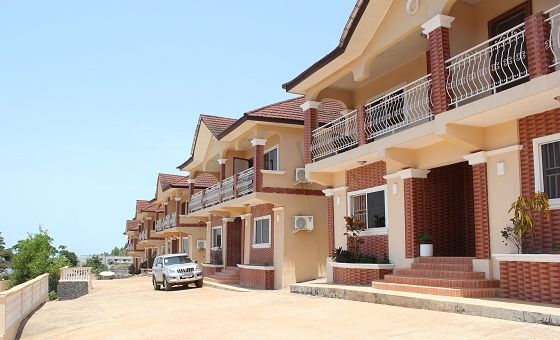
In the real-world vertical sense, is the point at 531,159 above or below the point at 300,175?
below

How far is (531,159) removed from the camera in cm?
1118

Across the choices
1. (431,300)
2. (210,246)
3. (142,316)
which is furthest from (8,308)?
(210,246)

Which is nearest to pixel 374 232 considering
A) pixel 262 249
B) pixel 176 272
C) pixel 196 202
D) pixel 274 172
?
pixel 274 172

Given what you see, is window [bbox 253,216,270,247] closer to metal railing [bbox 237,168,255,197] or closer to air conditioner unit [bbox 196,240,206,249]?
metal railing [bbox 237,168,255,197]

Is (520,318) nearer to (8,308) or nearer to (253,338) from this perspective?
(253,338)

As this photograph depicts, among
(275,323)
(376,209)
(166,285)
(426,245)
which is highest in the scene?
(376,209)

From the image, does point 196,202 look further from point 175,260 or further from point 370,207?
point 370,207

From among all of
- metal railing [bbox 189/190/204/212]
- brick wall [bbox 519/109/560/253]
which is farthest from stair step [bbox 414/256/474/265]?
metal railing [bbox 189/190/204/212]

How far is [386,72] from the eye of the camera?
1730cm

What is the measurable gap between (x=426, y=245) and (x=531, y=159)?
397 cm

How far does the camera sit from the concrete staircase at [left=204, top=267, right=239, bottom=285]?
25.3 meters

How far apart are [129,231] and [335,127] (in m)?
61.3

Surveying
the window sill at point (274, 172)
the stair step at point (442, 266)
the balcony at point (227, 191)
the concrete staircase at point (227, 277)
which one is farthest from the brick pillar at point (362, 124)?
the concrete staircase at point (227, 277)

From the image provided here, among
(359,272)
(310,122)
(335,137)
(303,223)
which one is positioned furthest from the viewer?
(303,223)
